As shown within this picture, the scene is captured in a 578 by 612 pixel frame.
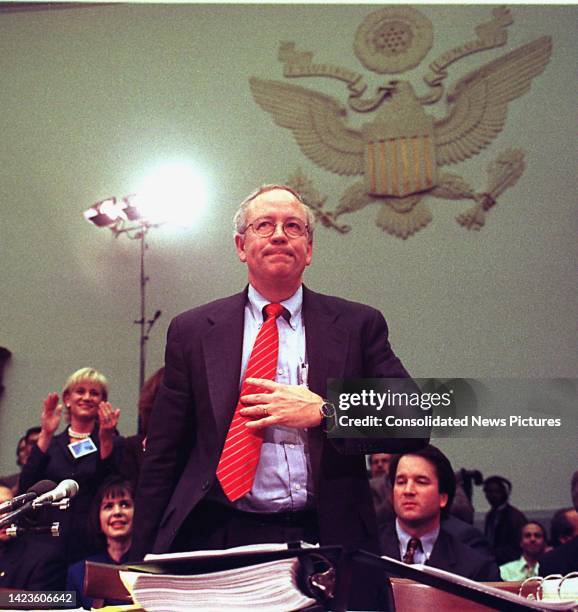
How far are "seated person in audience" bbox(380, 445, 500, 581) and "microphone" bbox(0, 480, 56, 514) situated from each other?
961mm

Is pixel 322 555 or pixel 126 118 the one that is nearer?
pixel 322 555

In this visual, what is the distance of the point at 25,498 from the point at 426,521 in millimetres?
1153

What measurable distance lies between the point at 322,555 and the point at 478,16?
2.34 m

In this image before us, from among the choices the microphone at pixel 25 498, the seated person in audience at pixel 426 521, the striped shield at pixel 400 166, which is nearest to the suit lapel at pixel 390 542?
the seated person in audience at pixel 426 521

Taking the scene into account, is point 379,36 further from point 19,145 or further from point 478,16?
point 19,145

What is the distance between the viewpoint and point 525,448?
224 cm

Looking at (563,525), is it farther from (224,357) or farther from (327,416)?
(224,357)

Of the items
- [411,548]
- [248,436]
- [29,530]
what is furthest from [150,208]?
[29,530]

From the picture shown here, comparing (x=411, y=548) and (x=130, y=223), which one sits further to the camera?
(x=130, y=223)

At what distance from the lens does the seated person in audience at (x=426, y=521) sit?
6.18 ft

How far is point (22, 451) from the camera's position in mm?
2658

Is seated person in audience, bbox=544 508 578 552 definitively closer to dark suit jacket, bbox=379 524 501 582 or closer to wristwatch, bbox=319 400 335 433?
dark suit jacket, bbox=379 524 501 582

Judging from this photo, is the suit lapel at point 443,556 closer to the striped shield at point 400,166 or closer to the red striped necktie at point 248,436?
the red striped necktie at point 248,436

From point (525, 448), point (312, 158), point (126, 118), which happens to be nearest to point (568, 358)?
point (525, 448)
